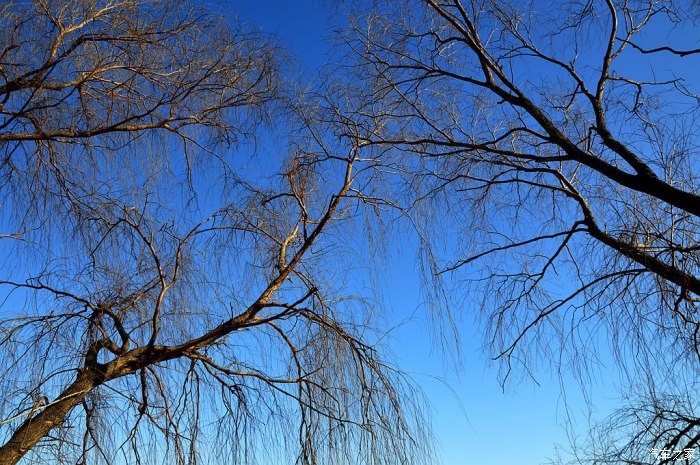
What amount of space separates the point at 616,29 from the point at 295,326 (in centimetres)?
213

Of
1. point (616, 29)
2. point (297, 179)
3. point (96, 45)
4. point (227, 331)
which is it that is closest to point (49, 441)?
point (227, 331)

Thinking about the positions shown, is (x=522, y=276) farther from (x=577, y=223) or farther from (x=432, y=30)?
(x=432, y=30)

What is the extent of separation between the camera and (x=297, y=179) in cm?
375

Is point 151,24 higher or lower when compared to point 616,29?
higher

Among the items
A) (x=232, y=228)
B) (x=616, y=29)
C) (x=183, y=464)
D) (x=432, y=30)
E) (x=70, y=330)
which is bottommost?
(x=183, y=464)

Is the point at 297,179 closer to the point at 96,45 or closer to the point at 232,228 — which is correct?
the point at 232,228

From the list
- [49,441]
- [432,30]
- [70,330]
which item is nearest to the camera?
[49,441]

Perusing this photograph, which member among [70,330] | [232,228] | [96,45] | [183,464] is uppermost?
[96,45]

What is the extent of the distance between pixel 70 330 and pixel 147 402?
503 mm

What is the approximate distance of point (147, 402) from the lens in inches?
133

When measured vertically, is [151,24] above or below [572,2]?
above

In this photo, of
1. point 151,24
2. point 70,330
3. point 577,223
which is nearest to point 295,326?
point 70,330

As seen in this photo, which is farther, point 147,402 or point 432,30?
point 432,30

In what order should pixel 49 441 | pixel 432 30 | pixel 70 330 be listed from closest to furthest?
1. pixel 49 441
2. pixel 70 330
3. pixel 432 30
